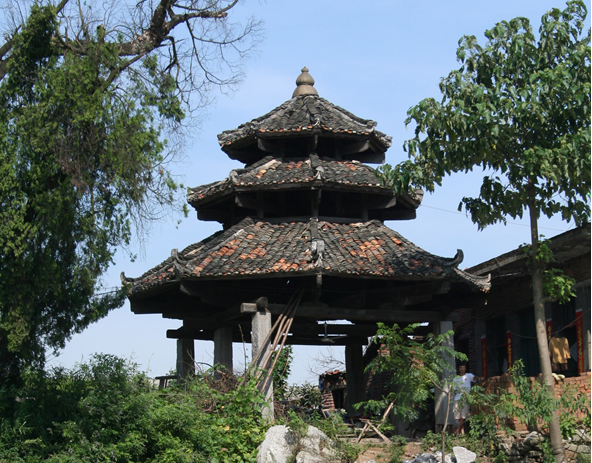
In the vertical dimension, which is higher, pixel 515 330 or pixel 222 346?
pixel 515 330

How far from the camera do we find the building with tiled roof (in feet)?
49.4

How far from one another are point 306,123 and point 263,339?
5.09m

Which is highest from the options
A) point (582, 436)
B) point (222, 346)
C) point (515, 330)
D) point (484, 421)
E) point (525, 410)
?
point (515, 330)

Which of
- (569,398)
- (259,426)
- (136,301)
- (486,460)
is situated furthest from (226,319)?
(569,398)

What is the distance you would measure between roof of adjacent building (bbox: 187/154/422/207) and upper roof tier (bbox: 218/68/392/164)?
0.44 m

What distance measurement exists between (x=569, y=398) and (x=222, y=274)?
6.02 metres

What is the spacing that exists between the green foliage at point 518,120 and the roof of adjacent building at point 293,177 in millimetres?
3308

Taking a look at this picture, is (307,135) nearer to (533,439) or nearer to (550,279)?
(550,279)

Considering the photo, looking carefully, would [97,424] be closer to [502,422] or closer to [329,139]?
[502,422]

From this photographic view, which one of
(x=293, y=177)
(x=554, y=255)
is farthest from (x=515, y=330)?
(x=293, y=177)

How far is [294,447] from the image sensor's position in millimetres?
13281

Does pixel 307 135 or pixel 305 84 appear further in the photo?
pixel 305 84

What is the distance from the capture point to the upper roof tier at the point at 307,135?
1766 centimetres

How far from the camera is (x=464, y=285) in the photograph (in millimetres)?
16016
